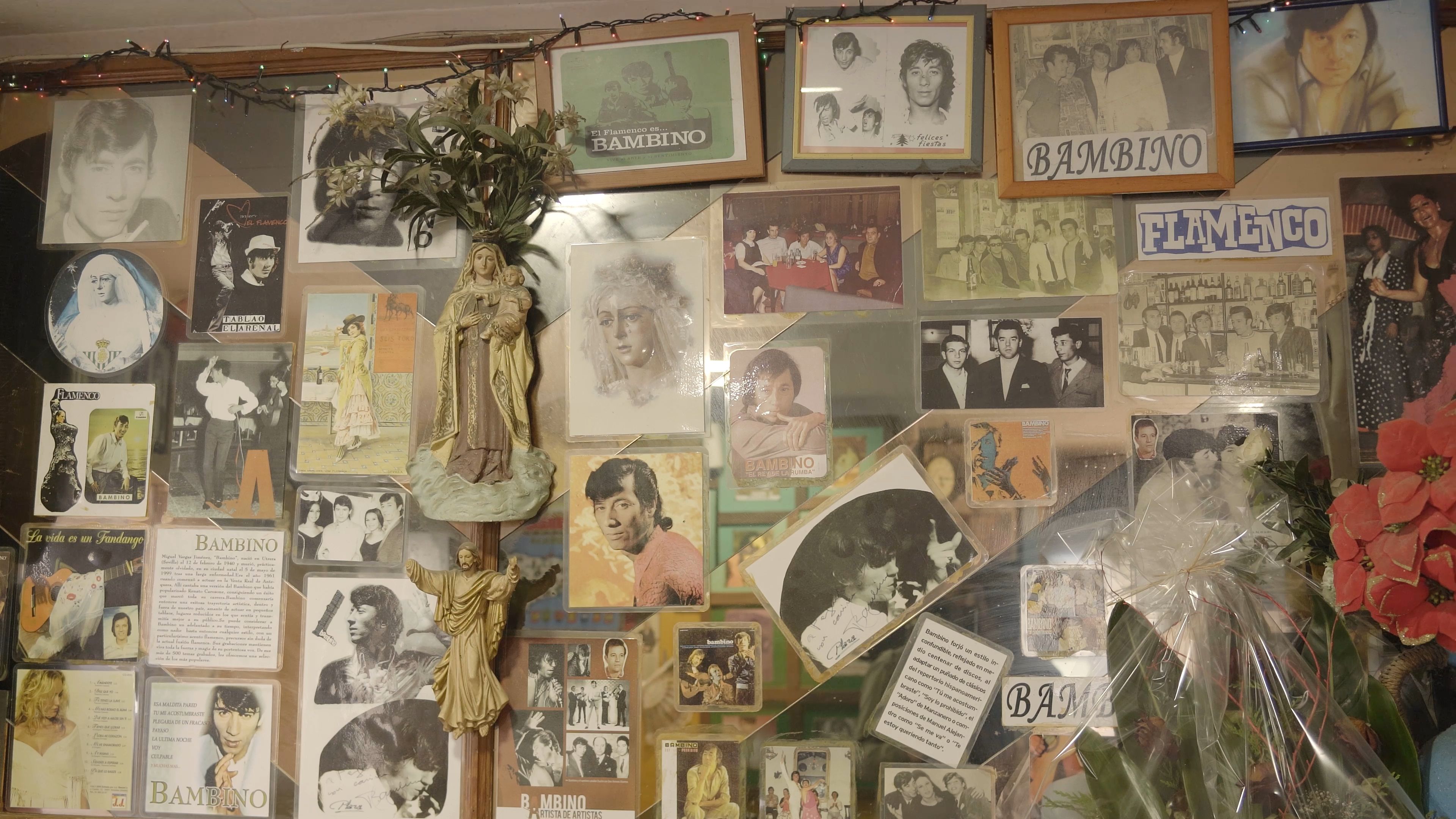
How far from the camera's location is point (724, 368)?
2.32 m

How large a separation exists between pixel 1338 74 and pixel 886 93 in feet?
3.49

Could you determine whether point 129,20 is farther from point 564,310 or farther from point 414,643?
point 414,643

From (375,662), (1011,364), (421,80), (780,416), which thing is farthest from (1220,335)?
(375,662)

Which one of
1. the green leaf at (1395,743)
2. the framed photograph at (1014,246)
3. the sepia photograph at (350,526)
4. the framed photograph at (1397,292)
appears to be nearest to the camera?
the green leaf at (1395,743)

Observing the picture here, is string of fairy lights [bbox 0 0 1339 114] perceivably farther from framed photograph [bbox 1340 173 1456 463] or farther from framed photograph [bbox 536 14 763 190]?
framed photograph [bbox 1340 173 1456 463]

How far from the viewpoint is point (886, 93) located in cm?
231

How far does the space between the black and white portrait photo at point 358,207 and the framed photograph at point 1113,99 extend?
1.46m

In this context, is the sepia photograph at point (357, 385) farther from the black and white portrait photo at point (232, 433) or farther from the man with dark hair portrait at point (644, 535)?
the man with dark hair portrait at point (644, 535)

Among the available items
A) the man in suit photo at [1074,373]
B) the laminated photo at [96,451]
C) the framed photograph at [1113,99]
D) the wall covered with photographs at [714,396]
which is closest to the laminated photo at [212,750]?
the wall covered with photographs at [714,396]

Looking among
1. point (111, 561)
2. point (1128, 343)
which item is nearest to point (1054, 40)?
point (1128, 343)

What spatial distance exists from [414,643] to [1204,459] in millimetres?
1955

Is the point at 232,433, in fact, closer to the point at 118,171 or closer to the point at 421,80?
the point at 118,171

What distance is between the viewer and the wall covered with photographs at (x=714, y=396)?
2.19 meters

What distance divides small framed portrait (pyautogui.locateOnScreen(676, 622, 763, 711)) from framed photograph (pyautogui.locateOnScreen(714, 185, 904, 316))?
79 centimetres
